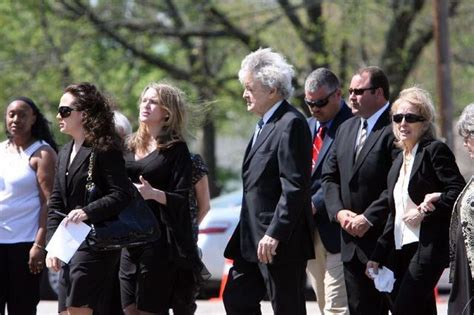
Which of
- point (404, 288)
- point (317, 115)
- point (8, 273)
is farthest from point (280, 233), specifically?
point (8, 273)

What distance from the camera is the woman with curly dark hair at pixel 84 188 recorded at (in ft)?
23.1

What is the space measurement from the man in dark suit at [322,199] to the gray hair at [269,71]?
0.85m

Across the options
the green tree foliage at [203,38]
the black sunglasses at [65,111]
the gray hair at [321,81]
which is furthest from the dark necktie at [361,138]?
the green tree foliage at [203,38]

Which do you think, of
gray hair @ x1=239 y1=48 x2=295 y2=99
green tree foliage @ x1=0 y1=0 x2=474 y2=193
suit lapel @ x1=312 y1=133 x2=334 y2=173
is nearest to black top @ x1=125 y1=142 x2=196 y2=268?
gray hair @ x1=239 y1=48 x2=295 y2=99

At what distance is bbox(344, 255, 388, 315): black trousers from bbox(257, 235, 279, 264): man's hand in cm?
78

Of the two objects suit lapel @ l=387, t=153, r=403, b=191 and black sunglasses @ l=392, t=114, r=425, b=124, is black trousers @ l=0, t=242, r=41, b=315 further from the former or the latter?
black sunglasses @ l=392, t=114, r=425, b=124

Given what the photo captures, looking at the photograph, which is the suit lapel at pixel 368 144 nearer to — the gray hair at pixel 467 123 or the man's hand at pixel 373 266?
the man's hand at pixel 373 266

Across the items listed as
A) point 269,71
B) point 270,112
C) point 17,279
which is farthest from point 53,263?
point 269,71

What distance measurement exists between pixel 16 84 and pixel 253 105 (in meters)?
15.0

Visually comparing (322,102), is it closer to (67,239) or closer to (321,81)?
(321,81)

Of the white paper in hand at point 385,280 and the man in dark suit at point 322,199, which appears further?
the man in dark suit at point 322,199

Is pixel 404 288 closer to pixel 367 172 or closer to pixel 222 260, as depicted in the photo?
pixel 367 172

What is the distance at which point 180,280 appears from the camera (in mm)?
7812

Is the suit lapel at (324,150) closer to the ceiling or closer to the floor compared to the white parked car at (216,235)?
closer to the ceiling
